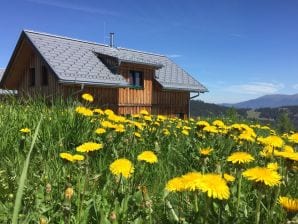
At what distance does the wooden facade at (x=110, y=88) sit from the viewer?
23844 mm

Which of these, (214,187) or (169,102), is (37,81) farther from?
(214,187)

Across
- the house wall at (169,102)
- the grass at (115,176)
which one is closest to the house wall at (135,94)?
the house wall at (169,102)

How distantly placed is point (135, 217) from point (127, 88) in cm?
2398

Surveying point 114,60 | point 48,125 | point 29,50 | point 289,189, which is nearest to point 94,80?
point 114,60

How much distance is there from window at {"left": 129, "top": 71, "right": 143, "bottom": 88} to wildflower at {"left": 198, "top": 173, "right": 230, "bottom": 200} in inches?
986

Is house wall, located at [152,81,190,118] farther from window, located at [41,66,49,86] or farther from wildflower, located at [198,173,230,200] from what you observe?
wildflower, located at [198,173,230,200]

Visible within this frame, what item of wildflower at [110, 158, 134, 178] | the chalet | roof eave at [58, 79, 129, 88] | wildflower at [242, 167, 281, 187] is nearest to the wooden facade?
the chalet

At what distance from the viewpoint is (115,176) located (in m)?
2.74

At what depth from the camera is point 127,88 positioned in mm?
26125

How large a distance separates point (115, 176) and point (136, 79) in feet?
80.7

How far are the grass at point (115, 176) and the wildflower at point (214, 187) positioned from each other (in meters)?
0.11

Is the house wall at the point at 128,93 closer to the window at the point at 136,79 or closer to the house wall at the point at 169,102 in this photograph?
the house wall at the point at 169,102

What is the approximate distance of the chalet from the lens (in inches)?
909

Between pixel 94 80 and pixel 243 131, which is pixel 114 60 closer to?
pixel 94 80
